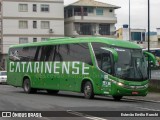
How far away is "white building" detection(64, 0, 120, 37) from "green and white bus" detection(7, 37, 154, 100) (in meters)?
57.3

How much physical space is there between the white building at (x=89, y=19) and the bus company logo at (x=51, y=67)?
2163 inches

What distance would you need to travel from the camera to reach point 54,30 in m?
87.6

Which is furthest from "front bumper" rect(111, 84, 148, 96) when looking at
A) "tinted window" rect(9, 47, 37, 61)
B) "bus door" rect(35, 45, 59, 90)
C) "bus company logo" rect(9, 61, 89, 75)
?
"tinted window" rect(9, 47, 37, 61)

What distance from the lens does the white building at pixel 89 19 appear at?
8919 centimetres

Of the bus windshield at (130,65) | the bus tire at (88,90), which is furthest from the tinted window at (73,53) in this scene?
the bus windshield at (130,65)

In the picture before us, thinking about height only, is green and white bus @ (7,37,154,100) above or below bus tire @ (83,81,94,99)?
above

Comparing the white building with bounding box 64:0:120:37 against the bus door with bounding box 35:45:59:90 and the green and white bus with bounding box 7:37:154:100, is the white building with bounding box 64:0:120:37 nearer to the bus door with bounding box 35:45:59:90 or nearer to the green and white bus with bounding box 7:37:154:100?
the green and white bus with bounding box 7:37:154:100

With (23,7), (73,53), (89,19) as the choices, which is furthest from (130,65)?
(89,19)

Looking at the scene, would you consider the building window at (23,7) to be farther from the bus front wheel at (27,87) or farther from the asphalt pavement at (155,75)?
the bus front wheel at (27,87)

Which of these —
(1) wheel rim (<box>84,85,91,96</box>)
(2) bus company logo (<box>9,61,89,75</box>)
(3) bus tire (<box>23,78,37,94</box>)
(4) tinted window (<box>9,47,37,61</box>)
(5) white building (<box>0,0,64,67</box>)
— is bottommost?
(3) bus tire (<box>23,78,37,94</box>)

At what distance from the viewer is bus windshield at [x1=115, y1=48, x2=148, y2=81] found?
24250mm

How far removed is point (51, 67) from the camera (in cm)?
2969

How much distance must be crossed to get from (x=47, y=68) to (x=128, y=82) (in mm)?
7378

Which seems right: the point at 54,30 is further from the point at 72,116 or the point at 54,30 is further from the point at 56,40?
the point at 72,116
